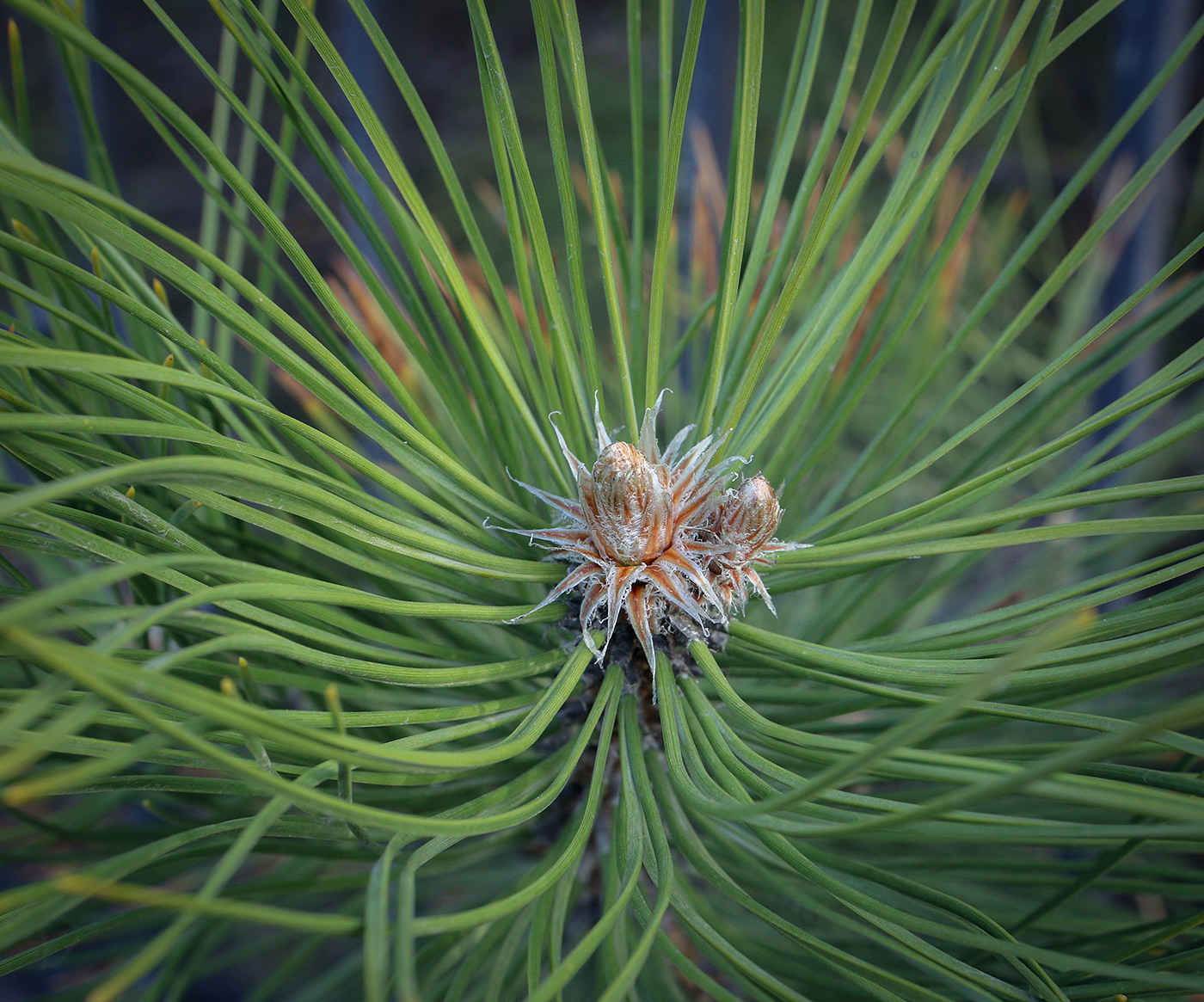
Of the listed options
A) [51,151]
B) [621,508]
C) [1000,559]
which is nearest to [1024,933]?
[621,508]

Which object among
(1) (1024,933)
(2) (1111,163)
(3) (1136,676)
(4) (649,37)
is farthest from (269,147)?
(4) (649,37)

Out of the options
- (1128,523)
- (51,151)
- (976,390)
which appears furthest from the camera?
(51,151)

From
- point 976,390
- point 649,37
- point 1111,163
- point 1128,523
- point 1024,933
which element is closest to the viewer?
point 1128,523

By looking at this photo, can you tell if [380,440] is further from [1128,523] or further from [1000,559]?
[1000,559]

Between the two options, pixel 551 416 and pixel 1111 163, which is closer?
pixel 551 416

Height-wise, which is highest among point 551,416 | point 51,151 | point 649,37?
point 649,37

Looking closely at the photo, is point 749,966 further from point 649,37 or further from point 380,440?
point 649,37

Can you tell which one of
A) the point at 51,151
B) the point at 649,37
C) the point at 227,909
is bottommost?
the point at 227,909

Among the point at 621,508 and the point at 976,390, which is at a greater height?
the point at 976,390

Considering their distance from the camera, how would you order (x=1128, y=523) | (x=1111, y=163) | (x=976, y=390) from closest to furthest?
(x=1128, y=523) → (x=976, y=390) → (x=1111, y=163)
